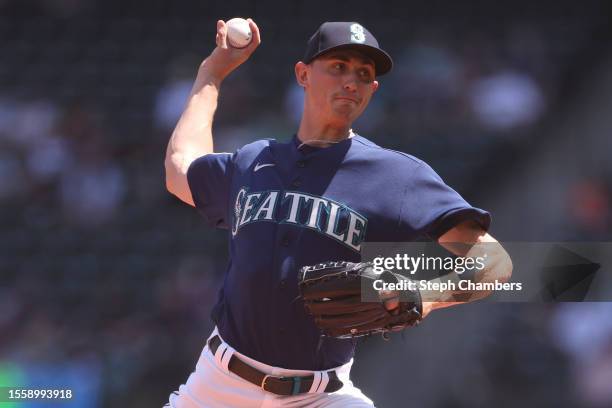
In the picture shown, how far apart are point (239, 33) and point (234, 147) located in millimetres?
3860

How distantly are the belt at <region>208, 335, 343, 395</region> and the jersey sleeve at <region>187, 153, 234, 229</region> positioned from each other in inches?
18.2

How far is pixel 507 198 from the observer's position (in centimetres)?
648

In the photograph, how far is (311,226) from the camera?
2.54 m

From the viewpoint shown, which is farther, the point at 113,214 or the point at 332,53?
the point at 113,214

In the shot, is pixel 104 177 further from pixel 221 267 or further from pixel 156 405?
pixel 156 405

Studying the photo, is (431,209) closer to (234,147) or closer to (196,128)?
(196,128)

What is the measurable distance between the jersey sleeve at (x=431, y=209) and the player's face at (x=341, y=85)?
269 mm

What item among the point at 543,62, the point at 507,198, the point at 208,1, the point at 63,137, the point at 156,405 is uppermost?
the point at 208,1

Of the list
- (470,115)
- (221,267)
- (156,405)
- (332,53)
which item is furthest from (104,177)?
(332,53)

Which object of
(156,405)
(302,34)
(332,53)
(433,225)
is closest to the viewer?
(433,225)

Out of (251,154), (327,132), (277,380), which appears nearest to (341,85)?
(327,132)

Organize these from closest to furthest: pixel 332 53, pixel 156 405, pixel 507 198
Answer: pixel 332 53 < pixel 156 405 < pixel 507 198

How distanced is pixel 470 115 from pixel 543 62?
74 cm

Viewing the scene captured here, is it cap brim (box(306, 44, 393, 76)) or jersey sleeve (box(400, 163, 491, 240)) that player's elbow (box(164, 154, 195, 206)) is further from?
jersey sleeve (box(400, 163, 491, 240))
